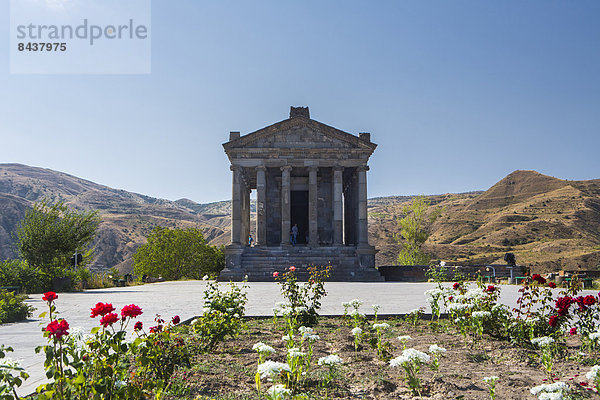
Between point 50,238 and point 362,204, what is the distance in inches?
725

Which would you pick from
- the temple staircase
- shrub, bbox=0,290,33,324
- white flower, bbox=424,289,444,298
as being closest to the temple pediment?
the temple staircase

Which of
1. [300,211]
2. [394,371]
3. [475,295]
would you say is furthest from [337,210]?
[394,371]

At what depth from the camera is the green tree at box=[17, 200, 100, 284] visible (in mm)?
20359

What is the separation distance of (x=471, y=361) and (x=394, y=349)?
101 centimetres

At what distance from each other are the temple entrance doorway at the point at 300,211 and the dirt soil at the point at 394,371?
2950cm

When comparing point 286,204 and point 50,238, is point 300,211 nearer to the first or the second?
point 286,204

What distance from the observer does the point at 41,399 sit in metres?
2.98

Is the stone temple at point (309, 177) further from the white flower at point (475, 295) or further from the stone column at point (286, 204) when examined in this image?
the white flower at point (475, 295)

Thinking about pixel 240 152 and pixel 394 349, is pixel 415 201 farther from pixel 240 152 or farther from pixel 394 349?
pixel 394 349

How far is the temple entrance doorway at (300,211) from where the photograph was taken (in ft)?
121

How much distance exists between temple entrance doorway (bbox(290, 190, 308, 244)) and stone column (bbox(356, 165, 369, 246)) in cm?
705

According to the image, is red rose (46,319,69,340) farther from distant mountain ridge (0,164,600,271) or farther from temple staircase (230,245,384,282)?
distant mountain ridge (0,164,600,271)

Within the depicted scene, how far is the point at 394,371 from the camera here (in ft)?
17.6

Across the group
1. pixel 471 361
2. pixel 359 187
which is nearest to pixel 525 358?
pixel 471 361
